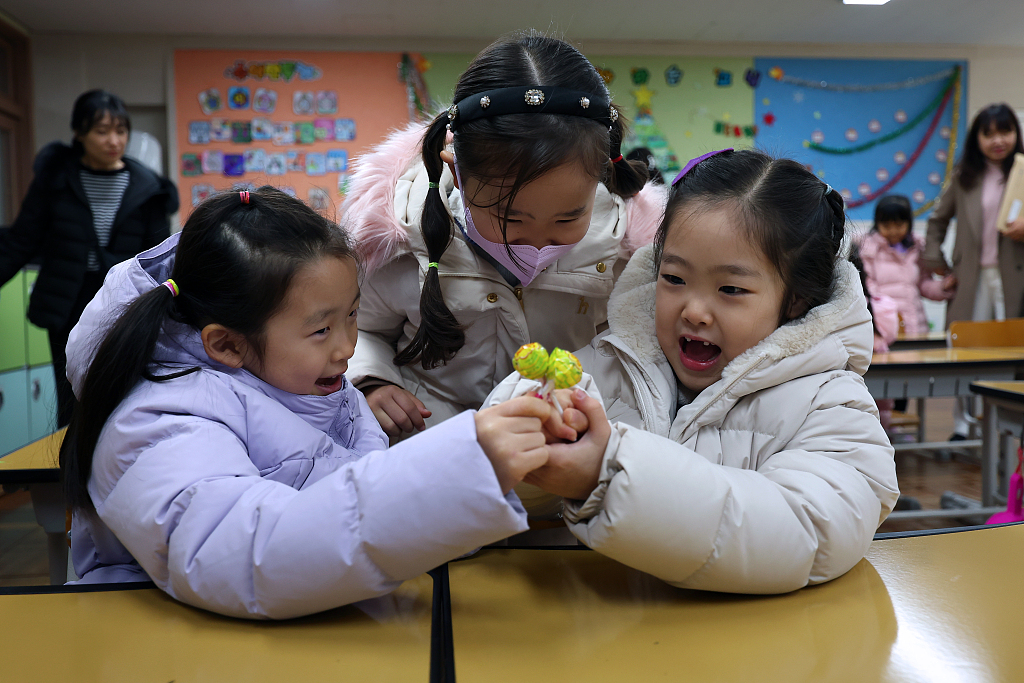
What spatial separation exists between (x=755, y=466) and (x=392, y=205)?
2.59ft

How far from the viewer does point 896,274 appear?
15.6 ft

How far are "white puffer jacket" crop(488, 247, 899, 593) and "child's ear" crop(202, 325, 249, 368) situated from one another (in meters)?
0.36

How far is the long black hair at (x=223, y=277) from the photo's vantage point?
87cm

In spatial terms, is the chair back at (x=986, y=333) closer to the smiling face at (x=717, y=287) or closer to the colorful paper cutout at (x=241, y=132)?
the smiling face at (x=717, y=287)

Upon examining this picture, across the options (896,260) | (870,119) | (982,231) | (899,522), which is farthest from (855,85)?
(899,522)

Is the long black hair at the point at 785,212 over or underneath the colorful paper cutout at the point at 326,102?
underneath

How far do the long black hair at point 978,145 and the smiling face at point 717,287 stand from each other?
3984 mm

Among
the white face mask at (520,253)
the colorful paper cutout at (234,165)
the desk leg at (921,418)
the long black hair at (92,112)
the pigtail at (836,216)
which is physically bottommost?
the desk leg at (921,418)

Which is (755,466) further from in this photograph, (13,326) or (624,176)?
(13,326)

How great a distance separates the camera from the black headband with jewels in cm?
106

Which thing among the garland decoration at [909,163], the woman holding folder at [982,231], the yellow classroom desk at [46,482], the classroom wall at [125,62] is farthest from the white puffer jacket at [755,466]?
the garland decoration at [909,163]

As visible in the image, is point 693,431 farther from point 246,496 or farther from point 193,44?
point 193,44

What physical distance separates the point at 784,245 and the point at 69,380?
1.03m

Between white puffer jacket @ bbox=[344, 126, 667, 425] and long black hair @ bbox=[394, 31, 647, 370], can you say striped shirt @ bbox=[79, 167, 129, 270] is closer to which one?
white puffer jacket @ bbox=[344, 126, 667, 425]
